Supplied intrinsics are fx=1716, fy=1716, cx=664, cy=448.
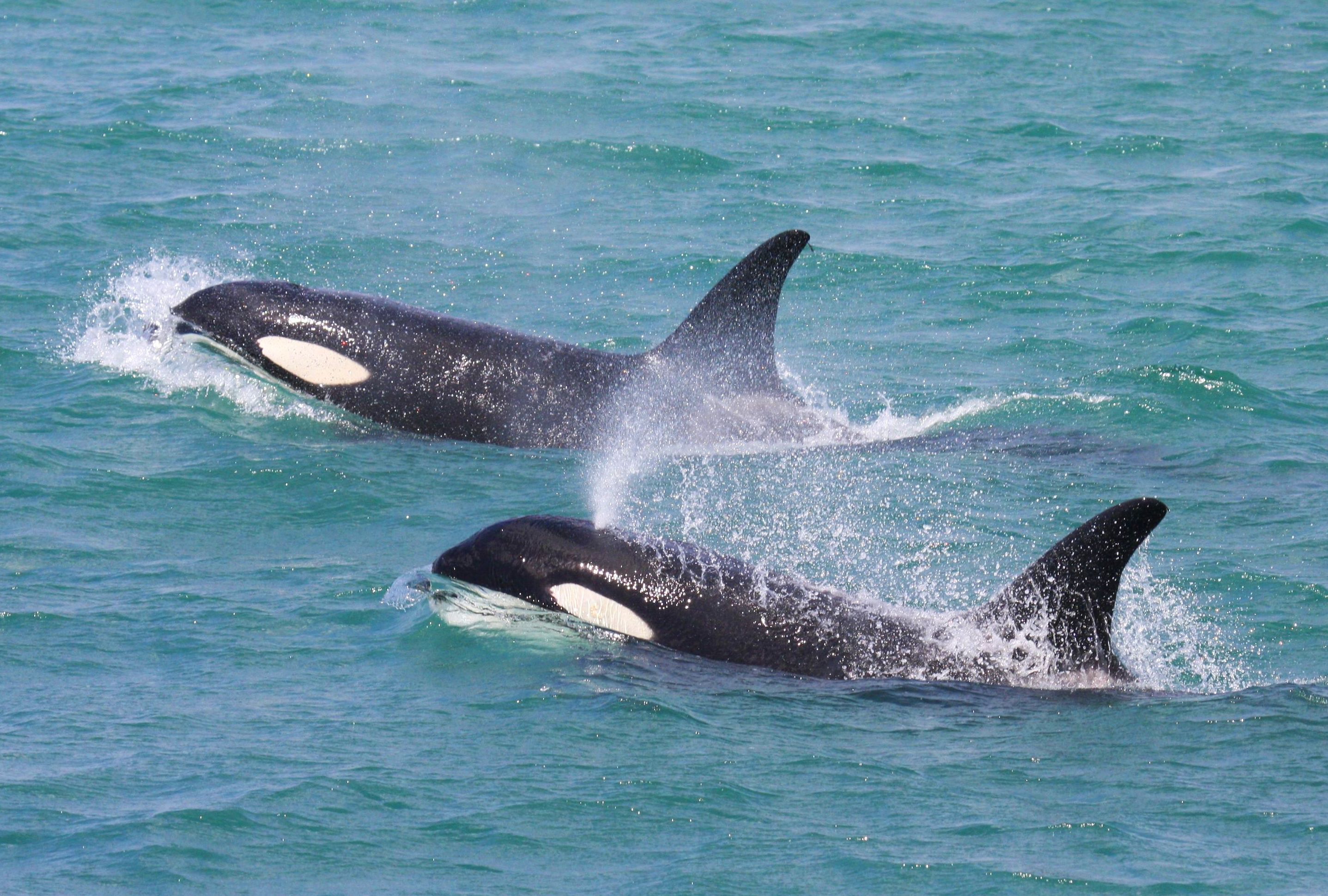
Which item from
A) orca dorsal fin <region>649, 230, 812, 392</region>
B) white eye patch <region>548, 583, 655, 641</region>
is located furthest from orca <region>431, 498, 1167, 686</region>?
orca dorsal fin <region>649, 230, 812, 392</region>

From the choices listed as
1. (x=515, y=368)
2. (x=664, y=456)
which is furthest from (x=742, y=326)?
(x=515, y=368)

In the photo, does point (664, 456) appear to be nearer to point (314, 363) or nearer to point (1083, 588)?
point (314, 363)

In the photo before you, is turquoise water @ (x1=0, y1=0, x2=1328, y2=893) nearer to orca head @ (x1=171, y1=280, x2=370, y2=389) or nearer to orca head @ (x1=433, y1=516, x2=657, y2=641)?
orca head @ (x1=433, y1=516, x2=657, y2=641)

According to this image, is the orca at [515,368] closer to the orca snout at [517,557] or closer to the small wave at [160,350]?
the small wave at [160,350]

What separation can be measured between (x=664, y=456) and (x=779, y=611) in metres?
4.41

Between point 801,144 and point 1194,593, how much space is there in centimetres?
1422

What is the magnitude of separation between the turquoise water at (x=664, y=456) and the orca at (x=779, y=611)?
0.19 meters

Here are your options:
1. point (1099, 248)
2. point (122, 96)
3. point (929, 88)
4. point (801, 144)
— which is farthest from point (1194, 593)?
point (122, 96)

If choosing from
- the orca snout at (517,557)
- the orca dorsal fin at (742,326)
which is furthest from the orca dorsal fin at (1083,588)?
the orca dorsal fin at (742,326)

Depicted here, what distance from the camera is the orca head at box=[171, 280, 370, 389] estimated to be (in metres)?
14.7

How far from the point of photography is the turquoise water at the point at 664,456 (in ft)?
26.2

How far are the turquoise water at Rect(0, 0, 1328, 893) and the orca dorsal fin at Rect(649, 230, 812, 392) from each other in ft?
2.83

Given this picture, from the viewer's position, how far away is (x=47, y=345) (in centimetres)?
1609

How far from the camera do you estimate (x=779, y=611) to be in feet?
31.7
